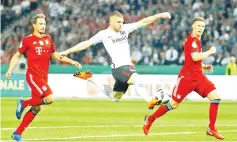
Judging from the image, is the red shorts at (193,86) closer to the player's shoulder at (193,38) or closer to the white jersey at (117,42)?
the player's shoulder at (193,38)

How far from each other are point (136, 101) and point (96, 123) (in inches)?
457

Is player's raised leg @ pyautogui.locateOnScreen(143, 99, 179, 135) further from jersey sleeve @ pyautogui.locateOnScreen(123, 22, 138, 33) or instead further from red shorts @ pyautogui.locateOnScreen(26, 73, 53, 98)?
red shorts @ pyautogui.locateOnScreen(26, 73, 53, 98)

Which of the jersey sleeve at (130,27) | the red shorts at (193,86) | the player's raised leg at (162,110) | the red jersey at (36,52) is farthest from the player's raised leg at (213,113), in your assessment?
the red jersey at (36,52)

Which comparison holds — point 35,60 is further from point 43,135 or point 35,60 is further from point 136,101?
point 136,101

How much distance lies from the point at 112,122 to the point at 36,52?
268 inches

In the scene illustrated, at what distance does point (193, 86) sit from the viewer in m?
16.6

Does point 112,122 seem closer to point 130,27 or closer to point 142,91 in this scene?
point 130,27

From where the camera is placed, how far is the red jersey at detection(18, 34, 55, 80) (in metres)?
15.8

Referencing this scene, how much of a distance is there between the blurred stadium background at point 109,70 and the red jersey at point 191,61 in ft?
4.66

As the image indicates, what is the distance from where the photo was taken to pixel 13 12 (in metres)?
42.0

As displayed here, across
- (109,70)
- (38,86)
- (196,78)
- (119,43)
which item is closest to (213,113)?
(196,78)

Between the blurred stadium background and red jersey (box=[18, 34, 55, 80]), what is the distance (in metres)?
1.63

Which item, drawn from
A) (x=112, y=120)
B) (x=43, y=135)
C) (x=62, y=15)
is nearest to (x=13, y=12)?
(x=62, y=15)

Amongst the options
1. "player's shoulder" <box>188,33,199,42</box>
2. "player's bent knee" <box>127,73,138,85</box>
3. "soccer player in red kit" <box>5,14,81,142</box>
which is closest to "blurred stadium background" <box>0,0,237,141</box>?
"soccer player in red kit" <box>5,14,81,142</box>
